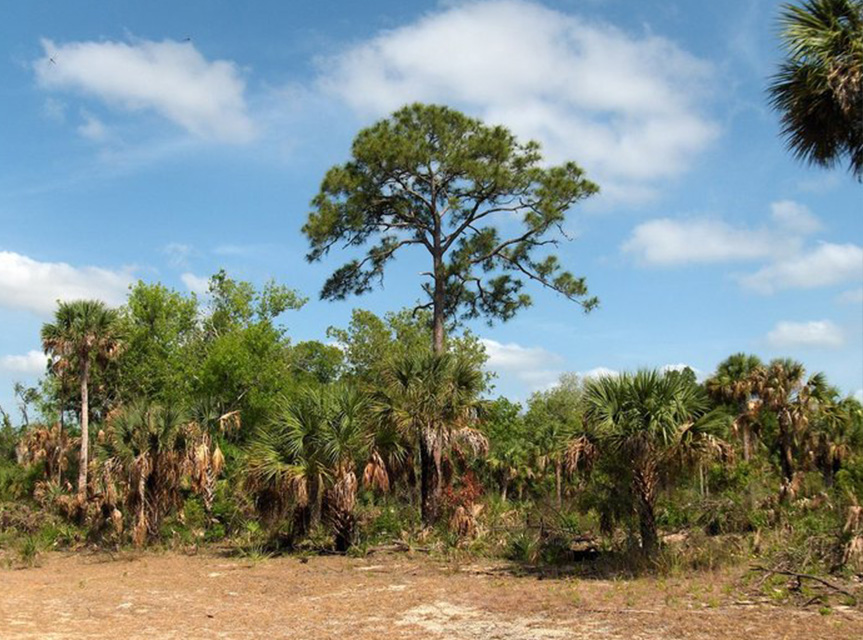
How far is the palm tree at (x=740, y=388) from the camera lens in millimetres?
30844

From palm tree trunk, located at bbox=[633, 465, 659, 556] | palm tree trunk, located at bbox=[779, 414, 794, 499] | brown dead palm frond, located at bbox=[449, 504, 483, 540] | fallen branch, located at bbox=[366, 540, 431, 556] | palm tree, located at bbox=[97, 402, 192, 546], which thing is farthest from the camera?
palm tree trunk, located at bbox=[779, 414, 794, 499]

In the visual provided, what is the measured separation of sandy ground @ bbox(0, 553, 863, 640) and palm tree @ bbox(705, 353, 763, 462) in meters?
16.8

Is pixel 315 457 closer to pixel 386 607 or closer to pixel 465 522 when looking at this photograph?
pixel 465 522

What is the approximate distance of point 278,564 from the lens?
1966 centimetres

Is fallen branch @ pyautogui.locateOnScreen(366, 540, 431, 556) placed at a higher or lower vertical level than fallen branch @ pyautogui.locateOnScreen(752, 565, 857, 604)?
lower

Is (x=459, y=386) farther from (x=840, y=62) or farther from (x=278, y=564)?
(x=840, y=62)

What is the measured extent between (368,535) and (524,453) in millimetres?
15557

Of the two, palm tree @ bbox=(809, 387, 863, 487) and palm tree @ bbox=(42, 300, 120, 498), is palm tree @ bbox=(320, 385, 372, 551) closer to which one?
palm tree @ bbox=(42, 300, 120, 498)

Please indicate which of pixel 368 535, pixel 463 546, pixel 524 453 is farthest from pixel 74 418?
pixel 463 546

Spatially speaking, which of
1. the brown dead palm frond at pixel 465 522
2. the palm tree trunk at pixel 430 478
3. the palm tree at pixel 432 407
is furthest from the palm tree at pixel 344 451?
the brown dead palm frond at pixel 465 522

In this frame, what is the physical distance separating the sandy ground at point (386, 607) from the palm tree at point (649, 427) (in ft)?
6.54

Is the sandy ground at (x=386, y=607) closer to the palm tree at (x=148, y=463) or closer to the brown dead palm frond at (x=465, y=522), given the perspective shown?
the brown dead palm frond at (x=465, y=522)

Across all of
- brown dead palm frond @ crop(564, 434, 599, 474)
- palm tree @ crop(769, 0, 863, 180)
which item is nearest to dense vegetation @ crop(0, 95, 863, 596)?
brown dead palm frond @ crop(564, 434, 599, 474)

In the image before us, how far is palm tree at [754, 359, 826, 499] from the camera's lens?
2905 centimetres
